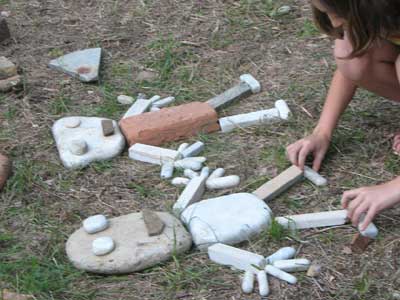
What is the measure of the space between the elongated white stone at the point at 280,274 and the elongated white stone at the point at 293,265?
23 mm

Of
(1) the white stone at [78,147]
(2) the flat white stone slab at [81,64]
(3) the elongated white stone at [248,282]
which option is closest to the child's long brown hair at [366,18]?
(3) the elongated white stone at [248,282]

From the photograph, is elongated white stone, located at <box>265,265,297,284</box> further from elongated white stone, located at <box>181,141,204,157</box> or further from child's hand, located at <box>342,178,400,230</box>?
elongated white stone, located at <box>181,141,204,157</box>

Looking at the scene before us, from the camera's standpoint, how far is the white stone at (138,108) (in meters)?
3.17

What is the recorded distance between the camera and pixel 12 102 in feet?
10.9

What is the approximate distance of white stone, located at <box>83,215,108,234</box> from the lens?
2.51m

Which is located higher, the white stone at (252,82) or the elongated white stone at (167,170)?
the white stone at (252,82)

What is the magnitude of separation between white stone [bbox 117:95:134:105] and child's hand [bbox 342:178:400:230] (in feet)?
3.93

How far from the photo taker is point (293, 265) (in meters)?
2.34

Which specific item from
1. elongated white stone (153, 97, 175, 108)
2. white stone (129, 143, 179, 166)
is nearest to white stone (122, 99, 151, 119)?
elongated white stone (153, 97, 175, 108)

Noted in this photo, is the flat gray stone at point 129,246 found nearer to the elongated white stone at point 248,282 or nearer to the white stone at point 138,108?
the elongated white stone at point 248,282

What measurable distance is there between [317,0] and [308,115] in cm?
83

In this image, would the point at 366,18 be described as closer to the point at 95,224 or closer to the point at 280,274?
the point at 280,274

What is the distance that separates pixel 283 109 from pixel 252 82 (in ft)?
0.87

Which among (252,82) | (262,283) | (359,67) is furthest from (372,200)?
(252,82)
